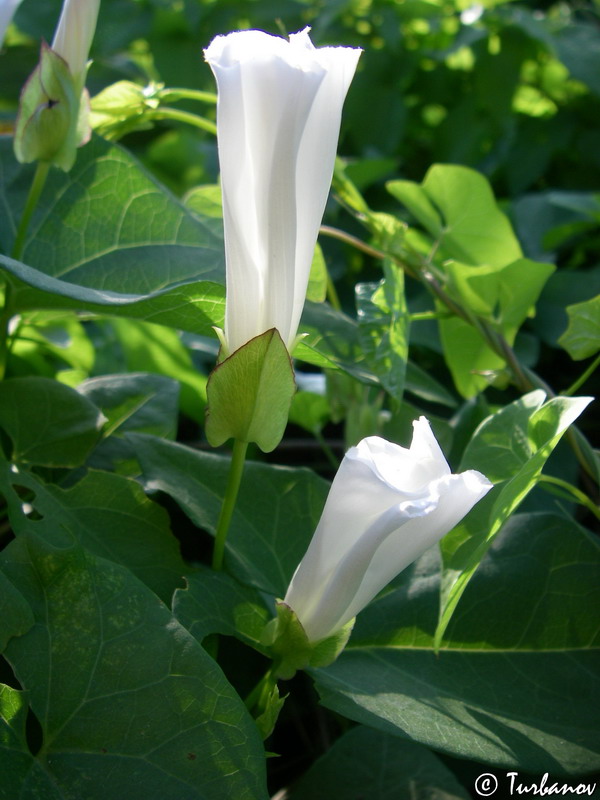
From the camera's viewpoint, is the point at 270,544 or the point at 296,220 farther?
the point at 270,544

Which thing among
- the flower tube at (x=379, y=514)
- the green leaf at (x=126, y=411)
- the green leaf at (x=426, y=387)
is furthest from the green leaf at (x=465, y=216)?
the flower tube at (x=379, y=514)

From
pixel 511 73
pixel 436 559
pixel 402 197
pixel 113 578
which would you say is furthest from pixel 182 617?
pixel 511 73

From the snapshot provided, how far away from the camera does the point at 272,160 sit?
0.91 ft

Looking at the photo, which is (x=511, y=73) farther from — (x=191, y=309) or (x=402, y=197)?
(x=191, y=309)

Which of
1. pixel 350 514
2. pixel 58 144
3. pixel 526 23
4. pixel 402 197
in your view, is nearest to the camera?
pixel 350 514

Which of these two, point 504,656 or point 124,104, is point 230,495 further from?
point 124,104

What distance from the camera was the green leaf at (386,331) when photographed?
398 mm

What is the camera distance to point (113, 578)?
31 centimetres

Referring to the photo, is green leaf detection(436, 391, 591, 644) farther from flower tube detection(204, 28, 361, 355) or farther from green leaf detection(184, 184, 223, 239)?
green leaf detection(184, 184, 223, 239)

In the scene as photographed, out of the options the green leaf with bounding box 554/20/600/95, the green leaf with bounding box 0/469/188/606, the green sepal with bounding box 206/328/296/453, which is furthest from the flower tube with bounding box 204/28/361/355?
the green leaf with bounding box 554/20/600/95

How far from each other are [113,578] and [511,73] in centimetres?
75

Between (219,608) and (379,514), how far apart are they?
0.10 m

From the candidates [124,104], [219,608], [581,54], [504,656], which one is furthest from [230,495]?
[581,54]

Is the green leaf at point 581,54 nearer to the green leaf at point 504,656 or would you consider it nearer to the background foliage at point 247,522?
the background foliage at point 247,522
